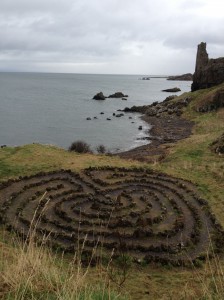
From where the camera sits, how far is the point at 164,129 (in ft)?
215

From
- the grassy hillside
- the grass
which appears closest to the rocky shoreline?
the grassy hillside

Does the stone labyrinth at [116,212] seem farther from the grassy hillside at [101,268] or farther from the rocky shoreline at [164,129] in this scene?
the rocky shoreline at [164,129]

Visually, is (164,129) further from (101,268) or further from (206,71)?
(101,268)

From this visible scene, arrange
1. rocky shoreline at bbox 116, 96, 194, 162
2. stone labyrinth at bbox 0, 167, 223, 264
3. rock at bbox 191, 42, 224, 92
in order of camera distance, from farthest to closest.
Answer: rock at bbox 191, 42, 224, 92 < rocky shoreline at bbox 116, 96, 194, 162 < stone labyrinth at bbox 0, 167, 223, 264

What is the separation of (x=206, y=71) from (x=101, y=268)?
278 ft

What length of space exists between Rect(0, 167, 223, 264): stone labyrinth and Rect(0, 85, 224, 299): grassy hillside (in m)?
1.09

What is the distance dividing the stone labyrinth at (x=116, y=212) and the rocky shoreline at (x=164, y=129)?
445 inches

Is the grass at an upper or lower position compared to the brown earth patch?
upper

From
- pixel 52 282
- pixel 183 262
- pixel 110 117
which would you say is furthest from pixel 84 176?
pixel 110 117

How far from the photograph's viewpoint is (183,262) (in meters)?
15.8

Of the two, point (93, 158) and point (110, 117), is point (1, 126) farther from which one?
point (93, 158)

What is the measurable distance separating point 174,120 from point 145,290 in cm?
6020

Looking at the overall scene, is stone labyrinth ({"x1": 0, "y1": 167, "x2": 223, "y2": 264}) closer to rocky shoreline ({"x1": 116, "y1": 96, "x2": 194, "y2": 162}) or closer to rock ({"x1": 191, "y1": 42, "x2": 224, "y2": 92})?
rocky shoreline ({"x1": 116, "y1": 96, "x2": 194, "y2": 162})

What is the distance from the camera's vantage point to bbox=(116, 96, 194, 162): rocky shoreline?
4641 centimetres
